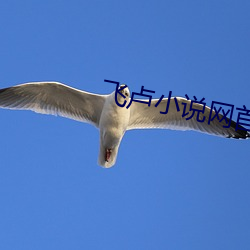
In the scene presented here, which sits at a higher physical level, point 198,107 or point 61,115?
point 198,107

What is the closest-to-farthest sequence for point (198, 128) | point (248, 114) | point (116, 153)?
point (248, 114)
point (116, 153)
point (198, 128)

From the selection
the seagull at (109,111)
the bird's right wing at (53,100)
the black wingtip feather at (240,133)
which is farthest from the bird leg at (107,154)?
the black wingtip feather at (240,133)

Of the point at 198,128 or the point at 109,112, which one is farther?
the point at 198,128

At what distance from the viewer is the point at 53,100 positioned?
785 cm

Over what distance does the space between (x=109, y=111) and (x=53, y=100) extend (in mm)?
922

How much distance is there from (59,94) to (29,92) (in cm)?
41

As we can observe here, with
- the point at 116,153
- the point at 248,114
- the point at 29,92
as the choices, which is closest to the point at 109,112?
Answer: the point at 116,153

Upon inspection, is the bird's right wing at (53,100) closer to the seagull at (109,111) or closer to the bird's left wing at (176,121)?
the seagull at (109,111)

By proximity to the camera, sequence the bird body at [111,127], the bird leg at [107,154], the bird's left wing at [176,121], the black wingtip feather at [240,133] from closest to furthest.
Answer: the bird body at [111,127] → the bird leg at [107,154] → the bird's left wing at [176,121] → the black wingtip feather at [240,133]

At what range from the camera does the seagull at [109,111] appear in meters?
7.44

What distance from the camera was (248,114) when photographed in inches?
283

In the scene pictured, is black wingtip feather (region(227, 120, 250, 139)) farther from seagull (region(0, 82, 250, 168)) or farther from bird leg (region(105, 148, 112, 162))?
bird leg (region(105, 148, 112, 162))

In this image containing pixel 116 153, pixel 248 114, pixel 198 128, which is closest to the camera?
pixel 248 114

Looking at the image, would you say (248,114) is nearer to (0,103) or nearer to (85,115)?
(85,115)
